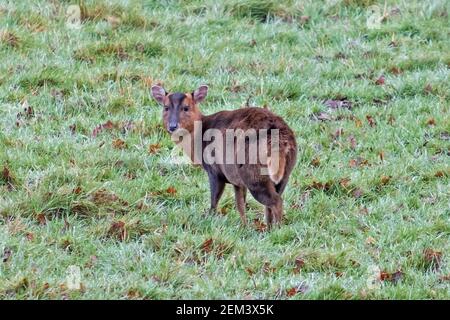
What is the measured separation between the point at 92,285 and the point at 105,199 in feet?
5.88

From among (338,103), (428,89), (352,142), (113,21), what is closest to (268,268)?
(352,142)

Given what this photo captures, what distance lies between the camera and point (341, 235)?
864cm

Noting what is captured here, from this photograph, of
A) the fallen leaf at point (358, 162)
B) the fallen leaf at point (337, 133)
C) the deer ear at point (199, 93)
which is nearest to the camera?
the deer ear at point (199, 93)

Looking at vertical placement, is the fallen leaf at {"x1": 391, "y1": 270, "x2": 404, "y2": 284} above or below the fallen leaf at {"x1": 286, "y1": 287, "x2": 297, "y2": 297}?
above

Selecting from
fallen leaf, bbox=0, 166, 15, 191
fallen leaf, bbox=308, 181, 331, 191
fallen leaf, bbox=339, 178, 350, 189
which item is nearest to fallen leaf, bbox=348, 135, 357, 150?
fallen leaf, bbox=339, 178, 350, 189

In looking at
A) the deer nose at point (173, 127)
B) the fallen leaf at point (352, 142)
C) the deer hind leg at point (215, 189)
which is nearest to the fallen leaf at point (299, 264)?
the deer hind leg at point (215, 189)

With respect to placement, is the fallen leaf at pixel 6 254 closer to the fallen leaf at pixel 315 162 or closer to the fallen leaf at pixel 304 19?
the fallen leaf at pixel 315 162

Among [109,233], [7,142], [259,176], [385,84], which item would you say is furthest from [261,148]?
[385,84]

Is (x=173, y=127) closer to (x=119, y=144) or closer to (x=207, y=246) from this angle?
(x=119, y=144)

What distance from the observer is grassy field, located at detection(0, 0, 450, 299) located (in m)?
7.68

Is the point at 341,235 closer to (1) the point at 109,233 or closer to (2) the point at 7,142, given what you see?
(1) the point at 109,233

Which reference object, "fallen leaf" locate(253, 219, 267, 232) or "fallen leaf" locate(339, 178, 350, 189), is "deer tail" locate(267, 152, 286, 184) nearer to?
"fallen leaf" locate(253, 219, 267, 232)

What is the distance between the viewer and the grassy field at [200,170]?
7684mm

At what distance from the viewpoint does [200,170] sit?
10.1 m
